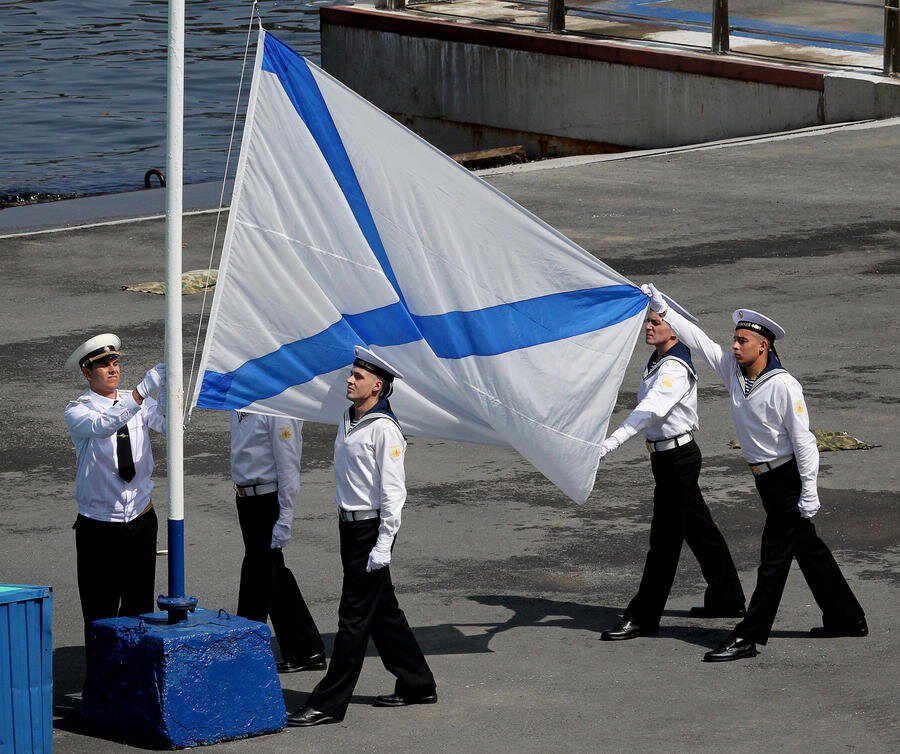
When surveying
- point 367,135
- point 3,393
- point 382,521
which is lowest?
point 3,393

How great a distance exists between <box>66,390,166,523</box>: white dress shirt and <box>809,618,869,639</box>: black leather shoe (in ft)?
12.2

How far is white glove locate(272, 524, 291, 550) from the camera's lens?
8.81 meters

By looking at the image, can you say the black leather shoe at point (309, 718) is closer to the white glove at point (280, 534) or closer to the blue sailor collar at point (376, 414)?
the white glove at point (280, 534)

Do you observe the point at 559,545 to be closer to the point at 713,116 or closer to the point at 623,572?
the point at 623,572

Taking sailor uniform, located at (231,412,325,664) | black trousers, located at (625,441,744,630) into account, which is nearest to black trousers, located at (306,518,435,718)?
sailor uniform, located at (231,412,325,664)

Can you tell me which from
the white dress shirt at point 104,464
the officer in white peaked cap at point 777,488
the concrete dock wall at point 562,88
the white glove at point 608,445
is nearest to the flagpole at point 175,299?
the white dress shirt at point 104,464

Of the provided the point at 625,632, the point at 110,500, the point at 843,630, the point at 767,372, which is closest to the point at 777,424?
→ the point at 767,372

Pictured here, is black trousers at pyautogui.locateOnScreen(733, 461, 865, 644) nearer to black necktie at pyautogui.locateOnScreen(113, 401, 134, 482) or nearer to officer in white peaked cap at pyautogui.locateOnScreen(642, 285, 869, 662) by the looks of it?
officer in white peaked cap at pyautogui.locateOnScreen(642, 285, 869, 662)

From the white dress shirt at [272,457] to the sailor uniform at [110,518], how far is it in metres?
0.48

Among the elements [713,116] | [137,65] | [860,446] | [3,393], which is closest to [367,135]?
[860,446]

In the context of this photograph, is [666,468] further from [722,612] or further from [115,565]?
[115,565]

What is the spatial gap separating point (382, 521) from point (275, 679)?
0.93m

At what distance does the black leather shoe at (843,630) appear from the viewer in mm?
9109

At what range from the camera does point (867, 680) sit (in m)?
8.53
